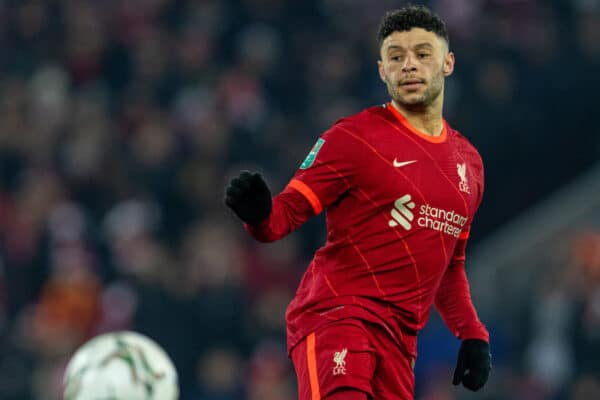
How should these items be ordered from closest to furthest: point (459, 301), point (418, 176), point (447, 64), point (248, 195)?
point (248, 195) → point (418, 176) → point (447, 64) → point (459, 301)

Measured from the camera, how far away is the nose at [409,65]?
4859mm

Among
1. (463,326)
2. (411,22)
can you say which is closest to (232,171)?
(463,326)

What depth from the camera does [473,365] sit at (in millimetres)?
5113

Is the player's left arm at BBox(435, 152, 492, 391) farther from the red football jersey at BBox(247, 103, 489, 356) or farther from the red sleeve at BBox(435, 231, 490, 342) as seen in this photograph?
the red football jersey at BBox(247, 103, 489, 356)

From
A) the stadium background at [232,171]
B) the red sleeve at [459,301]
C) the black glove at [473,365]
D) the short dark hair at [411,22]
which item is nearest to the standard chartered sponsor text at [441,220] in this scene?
the red sleeve at [459,301]

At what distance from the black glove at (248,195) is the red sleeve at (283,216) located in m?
0.07

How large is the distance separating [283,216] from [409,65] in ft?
2.62

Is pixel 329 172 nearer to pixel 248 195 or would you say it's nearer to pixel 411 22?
pixel 248 195

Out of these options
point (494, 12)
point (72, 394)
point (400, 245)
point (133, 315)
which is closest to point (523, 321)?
point (133, 315)

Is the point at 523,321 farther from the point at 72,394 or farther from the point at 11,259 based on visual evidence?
the point at 72,394

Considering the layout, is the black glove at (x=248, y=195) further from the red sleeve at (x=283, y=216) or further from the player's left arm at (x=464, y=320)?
the player's left arm at (x=464, y=320)

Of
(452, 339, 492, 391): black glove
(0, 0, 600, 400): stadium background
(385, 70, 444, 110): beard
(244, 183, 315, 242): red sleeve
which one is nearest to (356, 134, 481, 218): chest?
(385, 70, 444, 110): beard

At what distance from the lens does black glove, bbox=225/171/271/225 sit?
4348 mm

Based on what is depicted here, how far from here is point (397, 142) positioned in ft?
15.8
